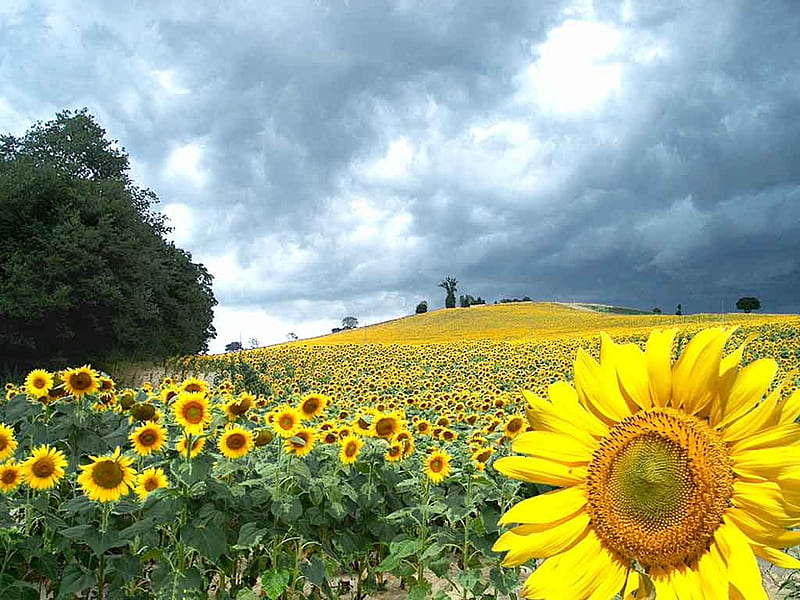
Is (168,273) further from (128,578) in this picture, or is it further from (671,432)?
(671,432)

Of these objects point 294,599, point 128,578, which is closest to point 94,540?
point 128,578

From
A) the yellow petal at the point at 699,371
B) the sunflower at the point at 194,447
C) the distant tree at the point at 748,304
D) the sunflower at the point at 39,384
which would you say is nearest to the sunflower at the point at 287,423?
the sunflower at the point at 194,447

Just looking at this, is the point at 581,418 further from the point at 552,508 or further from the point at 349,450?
the point at 349,450

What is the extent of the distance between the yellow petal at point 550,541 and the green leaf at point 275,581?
7.05 feet

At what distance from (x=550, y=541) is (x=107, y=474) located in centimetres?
231

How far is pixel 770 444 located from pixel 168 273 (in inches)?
1082

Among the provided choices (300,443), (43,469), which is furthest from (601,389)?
(43,469)

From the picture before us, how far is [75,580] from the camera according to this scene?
299 centimetres

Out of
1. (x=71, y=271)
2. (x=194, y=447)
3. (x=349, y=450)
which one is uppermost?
(x=71, y=271)

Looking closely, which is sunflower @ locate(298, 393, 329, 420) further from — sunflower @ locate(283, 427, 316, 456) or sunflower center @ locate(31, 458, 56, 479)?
sunflower center @ locate(31, 458, 56, 479)

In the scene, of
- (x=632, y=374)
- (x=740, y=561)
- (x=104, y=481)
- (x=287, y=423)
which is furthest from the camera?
(x=287, y=423)

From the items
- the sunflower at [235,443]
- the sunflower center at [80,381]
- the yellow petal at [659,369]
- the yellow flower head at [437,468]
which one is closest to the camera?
the yellow petal at [659,369]

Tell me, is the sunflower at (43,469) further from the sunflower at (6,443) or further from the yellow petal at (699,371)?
the yellow petal at (699,371)

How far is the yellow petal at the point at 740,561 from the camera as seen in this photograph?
111 centimetres
